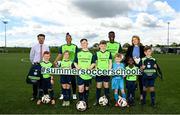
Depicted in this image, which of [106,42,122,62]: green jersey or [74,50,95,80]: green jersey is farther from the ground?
[106,42,122,62]: green jersey

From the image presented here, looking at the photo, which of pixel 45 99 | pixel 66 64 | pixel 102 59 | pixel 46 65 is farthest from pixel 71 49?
pixel 45 99

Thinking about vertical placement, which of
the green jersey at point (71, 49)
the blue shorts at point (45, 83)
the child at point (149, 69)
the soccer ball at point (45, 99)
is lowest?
the soccer ball at point (45, 99)

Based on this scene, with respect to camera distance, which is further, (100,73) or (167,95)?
(167,95)

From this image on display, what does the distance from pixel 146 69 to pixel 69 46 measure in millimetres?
2402

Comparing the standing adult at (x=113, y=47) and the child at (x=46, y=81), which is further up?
the standing adult at (x=113, y=47)

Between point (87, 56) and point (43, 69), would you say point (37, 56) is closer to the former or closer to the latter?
point (43, 69)

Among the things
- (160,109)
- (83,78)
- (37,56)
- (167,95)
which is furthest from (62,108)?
(167,95)

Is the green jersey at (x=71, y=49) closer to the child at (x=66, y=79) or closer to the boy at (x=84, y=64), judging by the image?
the child at (x=66, y=79)

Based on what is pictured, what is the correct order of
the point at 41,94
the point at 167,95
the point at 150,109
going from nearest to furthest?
1. the point at 150,109
2. the point at 41,94
3. the point at 167,95

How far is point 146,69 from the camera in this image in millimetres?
9656

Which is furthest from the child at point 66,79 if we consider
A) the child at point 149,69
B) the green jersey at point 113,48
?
the child at point 149,69

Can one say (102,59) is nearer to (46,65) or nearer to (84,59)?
(84,59)

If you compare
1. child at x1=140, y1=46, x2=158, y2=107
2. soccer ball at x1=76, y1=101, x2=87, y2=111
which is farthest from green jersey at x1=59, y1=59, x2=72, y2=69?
child at x1=140, y1=46, x2=158, y2=107

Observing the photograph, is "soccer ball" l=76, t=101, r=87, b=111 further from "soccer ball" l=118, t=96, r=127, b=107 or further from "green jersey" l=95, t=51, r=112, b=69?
"green jersey" l=95, t=51, r=112, b=69
